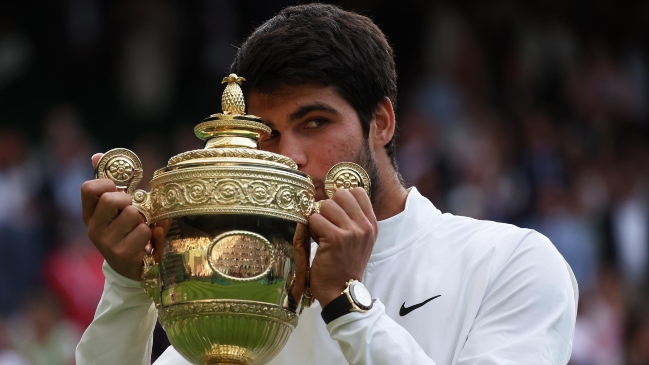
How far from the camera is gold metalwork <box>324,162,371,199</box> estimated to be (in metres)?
3.48

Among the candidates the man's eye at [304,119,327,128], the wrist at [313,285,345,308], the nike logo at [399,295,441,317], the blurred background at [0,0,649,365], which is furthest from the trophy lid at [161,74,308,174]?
the blurred background at [0,0,649,365]

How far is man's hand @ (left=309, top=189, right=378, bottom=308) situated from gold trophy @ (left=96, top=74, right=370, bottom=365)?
0.04m

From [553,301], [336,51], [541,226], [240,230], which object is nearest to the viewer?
[240,230]

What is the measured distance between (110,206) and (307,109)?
890 millimetres

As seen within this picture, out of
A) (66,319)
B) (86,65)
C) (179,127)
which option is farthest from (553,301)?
(86,65)

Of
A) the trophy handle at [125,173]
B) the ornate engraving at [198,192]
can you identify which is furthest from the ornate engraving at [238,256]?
the trophy handle at [125,173]

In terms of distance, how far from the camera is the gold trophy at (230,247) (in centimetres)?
325

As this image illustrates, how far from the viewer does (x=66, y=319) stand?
9.39 metres

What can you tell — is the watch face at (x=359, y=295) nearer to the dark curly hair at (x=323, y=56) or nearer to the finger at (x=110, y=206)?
the finger at (x=110, y=206)

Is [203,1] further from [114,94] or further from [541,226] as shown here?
[541,226]

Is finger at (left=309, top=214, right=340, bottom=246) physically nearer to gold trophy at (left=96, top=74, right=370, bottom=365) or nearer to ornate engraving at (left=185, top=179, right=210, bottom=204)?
gold trophy at (left=96, top=74, right=370, bottom=365)

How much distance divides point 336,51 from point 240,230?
1.16m

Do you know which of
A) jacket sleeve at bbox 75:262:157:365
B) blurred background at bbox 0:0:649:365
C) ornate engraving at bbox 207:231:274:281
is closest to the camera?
ornate engraving at bbox 207:231:274:281

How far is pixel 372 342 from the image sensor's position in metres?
3.40
